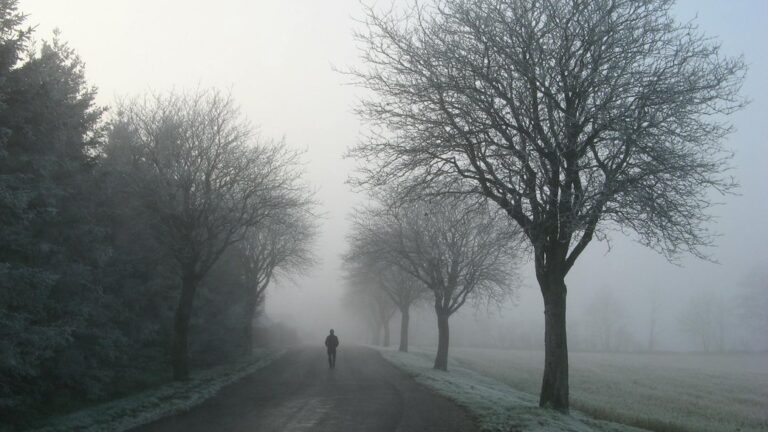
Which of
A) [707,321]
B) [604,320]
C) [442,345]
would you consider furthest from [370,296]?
[707,321]

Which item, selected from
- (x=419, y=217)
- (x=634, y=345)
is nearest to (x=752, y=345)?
(x=634, y=345)

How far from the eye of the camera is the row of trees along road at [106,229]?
40.7 feet

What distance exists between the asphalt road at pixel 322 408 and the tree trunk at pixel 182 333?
2.46 meters

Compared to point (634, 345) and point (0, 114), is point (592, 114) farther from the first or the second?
point (634, 345)

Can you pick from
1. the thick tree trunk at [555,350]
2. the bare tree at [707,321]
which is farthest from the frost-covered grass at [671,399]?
the bare tree at [707,321]

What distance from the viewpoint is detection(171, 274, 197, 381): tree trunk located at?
20312 mm

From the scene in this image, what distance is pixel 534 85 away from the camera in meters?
12.1

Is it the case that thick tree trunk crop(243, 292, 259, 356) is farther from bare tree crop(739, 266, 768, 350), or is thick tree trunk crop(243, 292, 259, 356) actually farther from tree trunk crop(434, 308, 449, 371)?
bare tree crop(739, 266, 768, 350)

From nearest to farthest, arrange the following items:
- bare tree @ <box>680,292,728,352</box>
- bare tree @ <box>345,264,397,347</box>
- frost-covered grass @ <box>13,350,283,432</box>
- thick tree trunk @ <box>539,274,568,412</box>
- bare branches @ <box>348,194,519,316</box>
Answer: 1. frost-covered grass @ <box>13,350,283,432</box>
2. thick tree trunk @ <box>539,274,568,412</box>
3. bare branches @ <box>348,194,519,316</box>
4. bare tree @ <box>345,264,397,347</box>
5. bare tree @ <box>680,292,728,352</box>

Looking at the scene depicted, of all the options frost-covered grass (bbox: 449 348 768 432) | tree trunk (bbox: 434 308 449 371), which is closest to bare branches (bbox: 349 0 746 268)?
frost-covered grass (bbox: 449 348 768 432)

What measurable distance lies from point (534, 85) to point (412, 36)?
356 cm

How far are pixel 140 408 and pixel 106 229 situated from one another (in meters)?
5.46

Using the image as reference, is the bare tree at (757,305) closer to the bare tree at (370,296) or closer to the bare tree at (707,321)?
the bare tree at (707,321)

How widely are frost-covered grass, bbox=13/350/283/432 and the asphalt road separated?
0.52 metres
